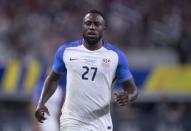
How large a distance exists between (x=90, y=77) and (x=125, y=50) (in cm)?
1070

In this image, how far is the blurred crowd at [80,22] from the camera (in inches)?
749

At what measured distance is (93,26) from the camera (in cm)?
843

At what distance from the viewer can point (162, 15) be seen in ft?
65.7

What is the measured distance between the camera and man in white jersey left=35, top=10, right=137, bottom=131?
27.9ft

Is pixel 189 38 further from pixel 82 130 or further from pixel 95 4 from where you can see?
pixel 82 130

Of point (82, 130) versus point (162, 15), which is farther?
point (162, 15)

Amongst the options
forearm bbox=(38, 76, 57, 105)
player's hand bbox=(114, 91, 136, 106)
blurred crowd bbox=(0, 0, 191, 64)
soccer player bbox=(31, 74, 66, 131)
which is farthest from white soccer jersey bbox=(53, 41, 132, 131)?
blurred crowd bbox=(0, 0, 191, 64)

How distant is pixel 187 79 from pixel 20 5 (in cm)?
571

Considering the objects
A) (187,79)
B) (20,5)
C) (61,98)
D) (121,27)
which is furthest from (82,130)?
(20,5)

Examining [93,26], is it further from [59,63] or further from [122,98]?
[122,98]

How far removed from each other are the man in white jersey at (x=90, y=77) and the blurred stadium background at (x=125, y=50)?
25.8 ft

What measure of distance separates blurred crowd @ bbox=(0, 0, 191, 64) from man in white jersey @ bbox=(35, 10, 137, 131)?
9.70 meters

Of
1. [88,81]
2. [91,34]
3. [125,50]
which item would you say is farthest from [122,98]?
[125,50]

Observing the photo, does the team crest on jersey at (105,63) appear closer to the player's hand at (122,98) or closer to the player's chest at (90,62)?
the player's chest at (90,62)
